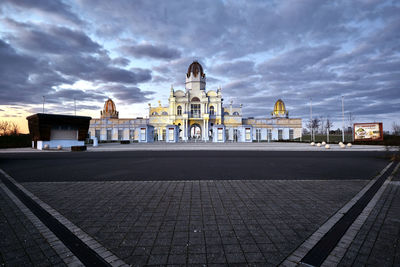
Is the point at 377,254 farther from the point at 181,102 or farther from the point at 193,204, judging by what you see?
the point at 181,102

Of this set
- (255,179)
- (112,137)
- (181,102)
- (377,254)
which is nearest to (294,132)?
(181,102)

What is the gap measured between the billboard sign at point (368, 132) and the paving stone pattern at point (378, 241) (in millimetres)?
40475

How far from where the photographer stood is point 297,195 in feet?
19.7

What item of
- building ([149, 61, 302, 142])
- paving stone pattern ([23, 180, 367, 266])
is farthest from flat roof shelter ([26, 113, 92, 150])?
building ([149, 61, 302, 142])

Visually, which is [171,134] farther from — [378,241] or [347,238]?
[378,241]

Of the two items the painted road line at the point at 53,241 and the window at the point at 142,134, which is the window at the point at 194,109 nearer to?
the window at the point at 142,134

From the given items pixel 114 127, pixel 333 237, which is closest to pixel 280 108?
pixel 114 127

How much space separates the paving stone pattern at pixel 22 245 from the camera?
292 centimetres

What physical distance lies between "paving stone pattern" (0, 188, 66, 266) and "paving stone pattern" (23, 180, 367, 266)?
673 mm

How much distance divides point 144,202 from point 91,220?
139 cm

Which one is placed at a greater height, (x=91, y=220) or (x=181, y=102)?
(x=181, y=102)

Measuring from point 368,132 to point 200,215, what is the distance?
44517 mm

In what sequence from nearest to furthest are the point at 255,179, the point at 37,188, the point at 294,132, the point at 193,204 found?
the point at 193,204, the point at 37,188, the point at 255,179, the point at 294,132

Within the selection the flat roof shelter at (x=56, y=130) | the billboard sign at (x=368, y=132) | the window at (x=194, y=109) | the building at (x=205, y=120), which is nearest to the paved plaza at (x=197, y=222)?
the flat roof shelter at (x=56, y=130)
